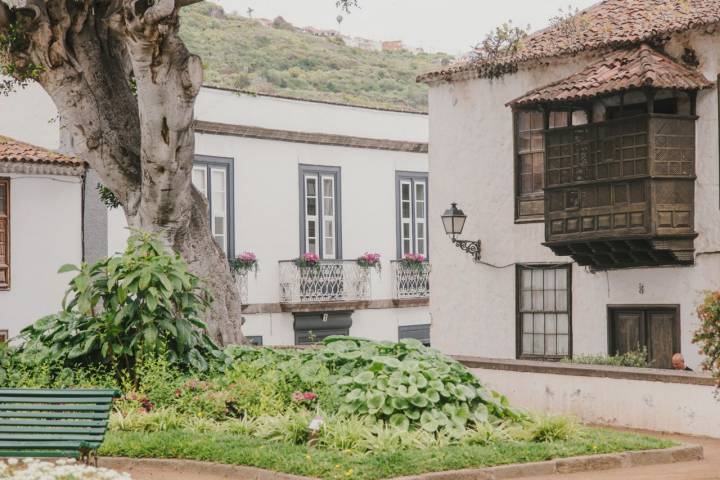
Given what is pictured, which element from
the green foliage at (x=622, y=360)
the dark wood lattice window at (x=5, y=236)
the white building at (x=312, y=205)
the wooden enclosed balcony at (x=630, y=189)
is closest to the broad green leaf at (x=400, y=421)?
the green foliage at (x=622, y=360)

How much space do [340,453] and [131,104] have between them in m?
9.15

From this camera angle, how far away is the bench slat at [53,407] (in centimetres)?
1213

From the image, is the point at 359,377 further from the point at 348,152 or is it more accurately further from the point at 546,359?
the point at 348,152

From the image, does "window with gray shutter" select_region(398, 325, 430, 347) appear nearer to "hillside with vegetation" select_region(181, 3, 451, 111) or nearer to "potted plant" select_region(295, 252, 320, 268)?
"potted plant" select_region(295, 252, 320, 268)

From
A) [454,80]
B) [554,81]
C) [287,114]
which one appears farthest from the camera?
[287,114]

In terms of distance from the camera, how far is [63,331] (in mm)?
16344

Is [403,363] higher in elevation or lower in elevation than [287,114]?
lower

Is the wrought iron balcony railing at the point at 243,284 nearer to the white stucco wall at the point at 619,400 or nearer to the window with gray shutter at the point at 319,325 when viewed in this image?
the window with gray shutter at the point at 319,325

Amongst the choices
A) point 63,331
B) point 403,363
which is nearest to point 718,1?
point 403,363

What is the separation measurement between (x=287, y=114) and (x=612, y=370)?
16977 millimetres

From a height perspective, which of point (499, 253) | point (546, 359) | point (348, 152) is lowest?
point (546, 359)

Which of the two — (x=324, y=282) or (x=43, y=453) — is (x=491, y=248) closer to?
(x=324, y=282)

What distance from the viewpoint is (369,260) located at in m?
34.0

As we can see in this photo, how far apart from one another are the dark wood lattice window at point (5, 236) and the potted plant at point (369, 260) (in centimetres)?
965
